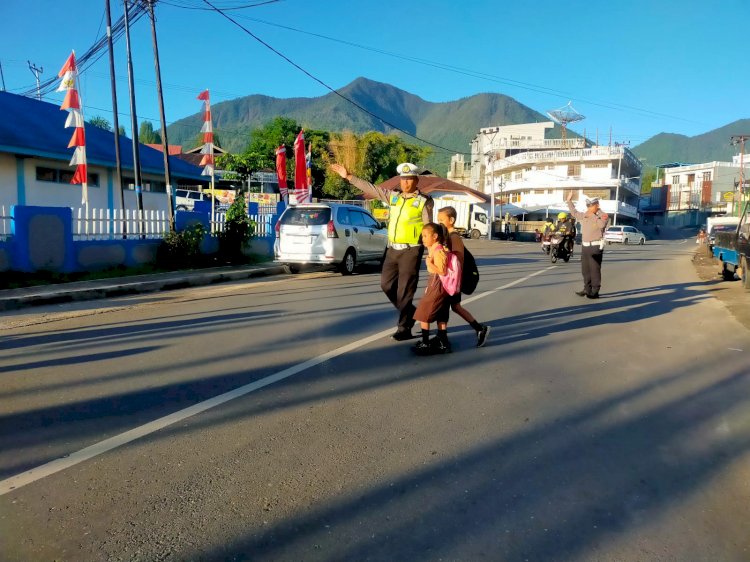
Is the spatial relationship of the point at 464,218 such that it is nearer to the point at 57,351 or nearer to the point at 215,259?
the point at 215,259

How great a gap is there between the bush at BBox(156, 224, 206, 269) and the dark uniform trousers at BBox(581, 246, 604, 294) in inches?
365

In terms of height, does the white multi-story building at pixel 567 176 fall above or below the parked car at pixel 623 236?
above

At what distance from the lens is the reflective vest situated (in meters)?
6.18

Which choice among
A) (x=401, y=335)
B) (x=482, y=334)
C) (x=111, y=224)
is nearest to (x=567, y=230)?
(x=111, y=224)

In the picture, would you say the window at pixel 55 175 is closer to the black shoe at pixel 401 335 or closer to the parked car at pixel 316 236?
the parked car at pixel 316 236

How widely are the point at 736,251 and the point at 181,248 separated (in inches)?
495

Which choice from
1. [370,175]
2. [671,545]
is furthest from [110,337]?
[370,175]

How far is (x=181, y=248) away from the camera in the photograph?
14.3 meters

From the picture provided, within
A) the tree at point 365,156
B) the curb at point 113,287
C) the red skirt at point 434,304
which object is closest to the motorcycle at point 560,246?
the curb at point 113,287

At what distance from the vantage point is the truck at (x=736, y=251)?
11758 millimetres

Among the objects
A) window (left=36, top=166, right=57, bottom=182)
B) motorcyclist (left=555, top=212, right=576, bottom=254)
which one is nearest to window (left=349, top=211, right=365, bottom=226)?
motorcyclist (left=555, top=212, right=576, bottom=254)

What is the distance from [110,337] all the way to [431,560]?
5469 mm

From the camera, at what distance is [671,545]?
2.68 meters

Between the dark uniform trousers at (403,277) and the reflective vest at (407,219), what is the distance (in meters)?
0.12
